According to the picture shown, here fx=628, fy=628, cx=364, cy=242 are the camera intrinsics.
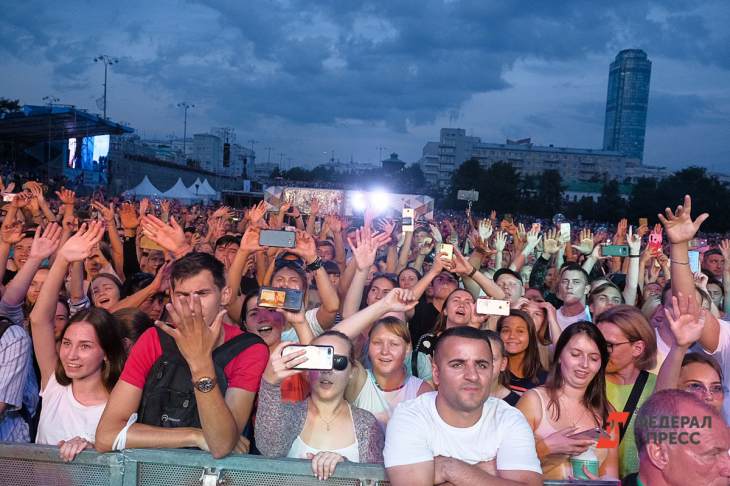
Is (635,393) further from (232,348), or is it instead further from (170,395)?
(170,395)

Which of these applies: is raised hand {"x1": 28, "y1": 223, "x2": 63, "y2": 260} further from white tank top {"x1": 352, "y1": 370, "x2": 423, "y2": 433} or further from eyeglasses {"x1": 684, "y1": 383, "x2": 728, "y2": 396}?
eyeglasses {"x1": 684, "y1": 383, "x2": 728, "y2": 396}

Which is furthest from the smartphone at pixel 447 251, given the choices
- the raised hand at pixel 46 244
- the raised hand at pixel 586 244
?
the raised hand at pixel 586 244

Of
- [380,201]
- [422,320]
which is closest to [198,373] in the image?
[422,320]

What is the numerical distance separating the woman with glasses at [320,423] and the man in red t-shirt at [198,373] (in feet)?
0.49

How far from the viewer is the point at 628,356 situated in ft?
12.3

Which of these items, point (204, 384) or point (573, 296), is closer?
point (204, 384)

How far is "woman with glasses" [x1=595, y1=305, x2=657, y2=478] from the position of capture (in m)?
3.58

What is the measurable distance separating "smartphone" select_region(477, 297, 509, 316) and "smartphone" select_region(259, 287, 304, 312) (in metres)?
1.38

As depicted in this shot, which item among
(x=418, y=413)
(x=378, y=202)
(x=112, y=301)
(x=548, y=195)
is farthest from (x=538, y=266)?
(x=548, y=195)

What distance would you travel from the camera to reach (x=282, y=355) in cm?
255

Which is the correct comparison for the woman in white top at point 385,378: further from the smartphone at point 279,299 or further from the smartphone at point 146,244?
the smartphone at point 146,244

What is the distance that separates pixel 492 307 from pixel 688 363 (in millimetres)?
1150

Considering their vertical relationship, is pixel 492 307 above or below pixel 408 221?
below

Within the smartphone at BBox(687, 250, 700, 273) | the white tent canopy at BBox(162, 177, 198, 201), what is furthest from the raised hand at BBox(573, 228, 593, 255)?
the white tent canopy at BBox(162, 177, 198, 201)
